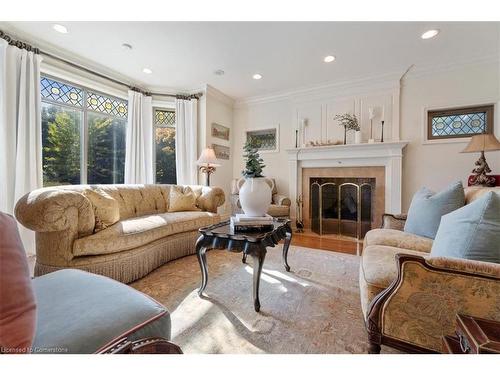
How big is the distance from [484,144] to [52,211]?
4.40 metres

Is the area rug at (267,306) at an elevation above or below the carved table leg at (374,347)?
below

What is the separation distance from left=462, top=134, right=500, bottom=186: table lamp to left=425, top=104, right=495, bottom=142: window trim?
60cm

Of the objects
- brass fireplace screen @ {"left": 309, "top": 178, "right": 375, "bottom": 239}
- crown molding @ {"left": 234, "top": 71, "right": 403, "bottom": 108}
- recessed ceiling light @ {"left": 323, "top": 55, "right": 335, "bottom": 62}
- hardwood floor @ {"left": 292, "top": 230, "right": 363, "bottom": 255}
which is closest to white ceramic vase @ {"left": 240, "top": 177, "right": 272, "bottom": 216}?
hardwood floor @ {"left": 292, "top": 230, "right": 363, "bottom": 255}

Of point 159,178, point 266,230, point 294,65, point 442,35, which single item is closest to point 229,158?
point 159,178

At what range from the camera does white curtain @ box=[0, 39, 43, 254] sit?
2.34 meters

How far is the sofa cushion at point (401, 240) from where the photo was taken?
5.32ft

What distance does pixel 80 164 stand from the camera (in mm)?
3289

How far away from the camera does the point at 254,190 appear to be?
1.80 metres

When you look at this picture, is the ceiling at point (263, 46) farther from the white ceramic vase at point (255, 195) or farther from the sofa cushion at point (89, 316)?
the sofa cushion at point (89, 316)

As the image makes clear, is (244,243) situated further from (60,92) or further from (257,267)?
(60,92)

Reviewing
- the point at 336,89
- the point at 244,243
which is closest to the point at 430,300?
the point at 244,243

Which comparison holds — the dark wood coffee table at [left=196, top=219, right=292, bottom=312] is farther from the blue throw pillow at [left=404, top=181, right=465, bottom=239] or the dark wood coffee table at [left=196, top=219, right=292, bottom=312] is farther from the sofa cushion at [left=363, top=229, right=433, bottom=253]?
the blue throw pillow at [left=404, top=181, right=465, bottom=239]

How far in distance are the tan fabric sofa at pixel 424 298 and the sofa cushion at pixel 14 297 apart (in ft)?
4.21

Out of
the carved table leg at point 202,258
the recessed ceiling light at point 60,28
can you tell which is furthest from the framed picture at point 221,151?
the carved table leg at point 202,258
